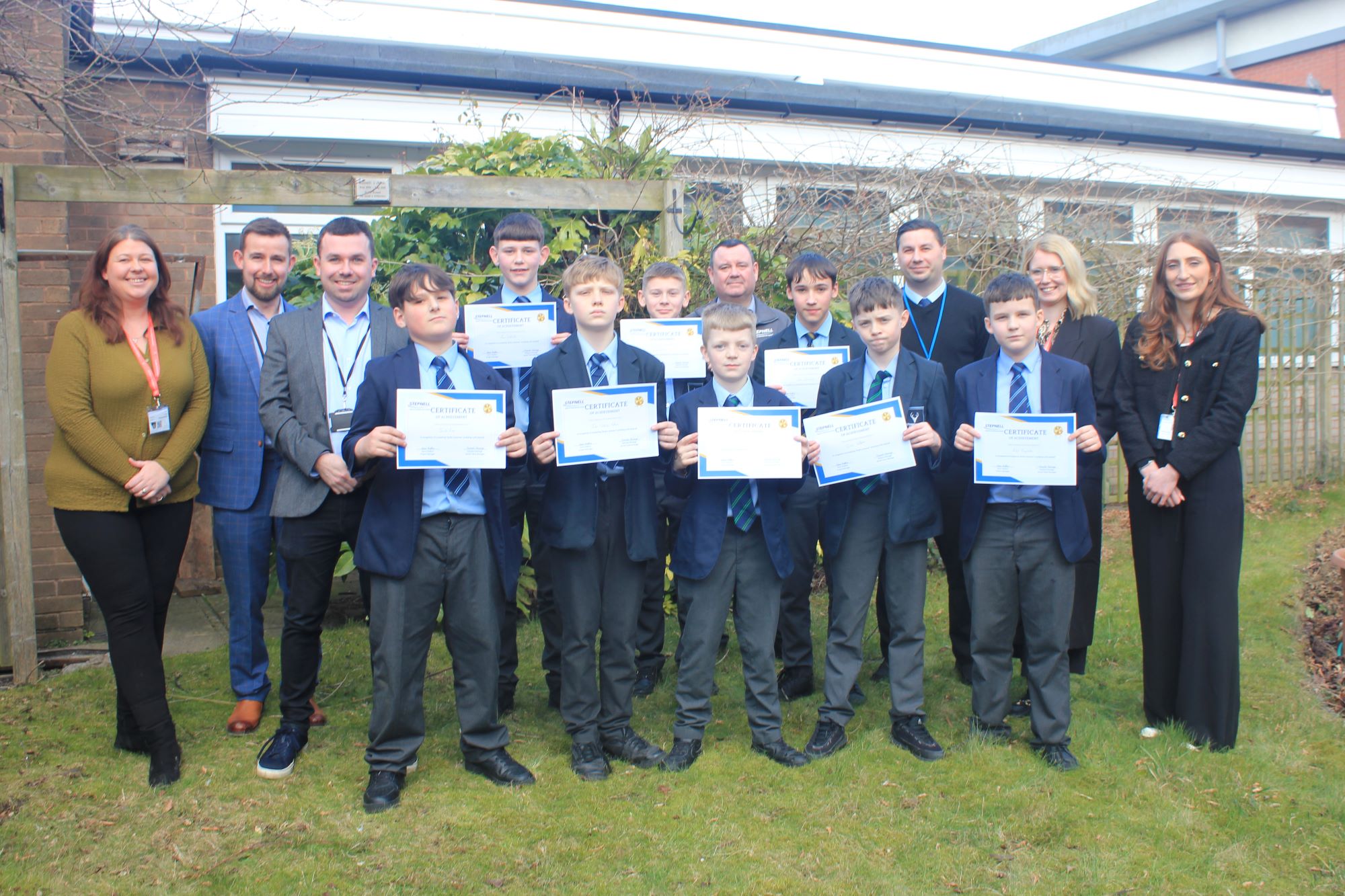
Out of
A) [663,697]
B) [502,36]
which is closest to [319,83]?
[502,36]

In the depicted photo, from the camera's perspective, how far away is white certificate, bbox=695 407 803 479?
13.9ft

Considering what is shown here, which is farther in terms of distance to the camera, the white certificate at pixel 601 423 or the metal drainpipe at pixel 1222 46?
the metal drainpipe at pixel 1222 46

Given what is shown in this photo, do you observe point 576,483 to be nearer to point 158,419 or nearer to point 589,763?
point 589,763

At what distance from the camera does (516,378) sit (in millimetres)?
5027

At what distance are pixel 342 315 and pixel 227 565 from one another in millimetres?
1363

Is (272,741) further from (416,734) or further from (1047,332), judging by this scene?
(1047,332)

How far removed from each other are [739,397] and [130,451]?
2612mm

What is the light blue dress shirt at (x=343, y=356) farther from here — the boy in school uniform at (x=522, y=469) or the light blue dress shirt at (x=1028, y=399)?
the light blue dress shirt at (x=1028, y=399)

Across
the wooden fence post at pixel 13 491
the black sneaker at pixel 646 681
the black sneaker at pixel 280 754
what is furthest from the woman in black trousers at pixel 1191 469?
the wooden fence post at pixel 13 491

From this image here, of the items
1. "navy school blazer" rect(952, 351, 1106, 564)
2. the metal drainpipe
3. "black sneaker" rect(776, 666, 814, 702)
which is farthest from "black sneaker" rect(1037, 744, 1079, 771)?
the metal drainpipe

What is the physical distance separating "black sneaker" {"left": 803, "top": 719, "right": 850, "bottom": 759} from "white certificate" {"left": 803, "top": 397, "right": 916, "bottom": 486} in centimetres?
112

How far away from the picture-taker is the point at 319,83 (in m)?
9.52

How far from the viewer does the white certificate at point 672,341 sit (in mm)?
5066

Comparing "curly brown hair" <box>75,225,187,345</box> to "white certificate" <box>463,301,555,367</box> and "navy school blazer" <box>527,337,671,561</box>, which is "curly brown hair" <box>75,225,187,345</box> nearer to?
"white certificate" <box>463,301,555,367</box>
